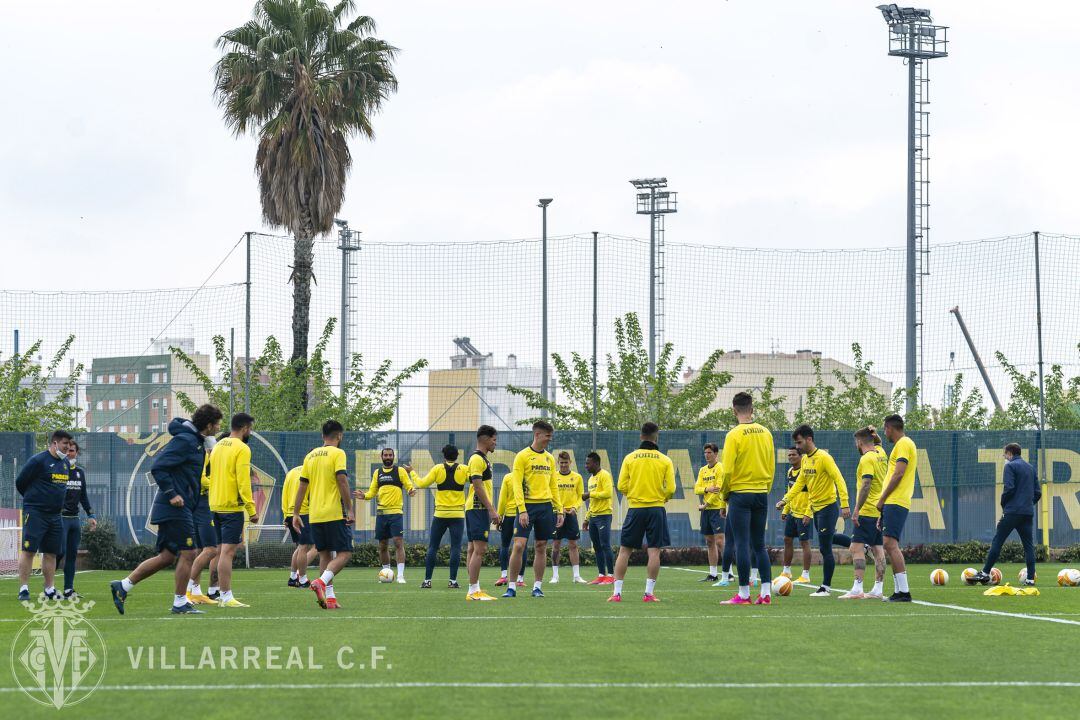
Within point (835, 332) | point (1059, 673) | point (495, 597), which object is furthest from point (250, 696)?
point (835, 332)

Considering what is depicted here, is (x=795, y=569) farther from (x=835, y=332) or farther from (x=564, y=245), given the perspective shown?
(x=564, y=245)

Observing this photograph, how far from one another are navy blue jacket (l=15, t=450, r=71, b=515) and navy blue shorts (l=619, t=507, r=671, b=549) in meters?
6.22

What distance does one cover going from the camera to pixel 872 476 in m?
15.1

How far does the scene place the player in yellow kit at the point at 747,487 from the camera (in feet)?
44.8

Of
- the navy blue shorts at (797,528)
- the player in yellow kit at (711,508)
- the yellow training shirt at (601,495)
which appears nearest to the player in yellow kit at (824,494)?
the navy blue shorts at (797,528)

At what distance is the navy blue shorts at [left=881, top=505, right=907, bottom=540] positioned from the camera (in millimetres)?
14344

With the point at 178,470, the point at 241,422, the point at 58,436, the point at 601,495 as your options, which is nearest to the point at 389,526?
the point at 601,495

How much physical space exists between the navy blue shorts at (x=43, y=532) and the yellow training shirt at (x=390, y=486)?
5223 mm

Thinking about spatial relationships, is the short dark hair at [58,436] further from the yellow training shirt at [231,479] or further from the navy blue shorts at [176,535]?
the navy blue shorts at [176,535]

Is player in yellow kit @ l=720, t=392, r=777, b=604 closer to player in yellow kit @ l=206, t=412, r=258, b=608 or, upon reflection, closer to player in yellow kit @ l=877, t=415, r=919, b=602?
player in yellow kit @ l=877, t=415, r=919, b=602

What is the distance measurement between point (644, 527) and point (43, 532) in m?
6.54

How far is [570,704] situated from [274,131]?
83.3 ft

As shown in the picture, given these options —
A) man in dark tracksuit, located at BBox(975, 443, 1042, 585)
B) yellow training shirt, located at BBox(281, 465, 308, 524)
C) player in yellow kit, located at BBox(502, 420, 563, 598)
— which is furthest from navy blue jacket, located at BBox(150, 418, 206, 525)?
man in dark tracksuit, located at BBox(975, 443, 1042, 585)

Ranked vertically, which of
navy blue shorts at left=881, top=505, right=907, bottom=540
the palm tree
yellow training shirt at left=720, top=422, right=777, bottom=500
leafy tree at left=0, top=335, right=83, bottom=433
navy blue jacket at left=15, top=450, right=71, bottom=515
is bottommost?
navy blue shorts at left=881, top=505, right=907, bottom=540
